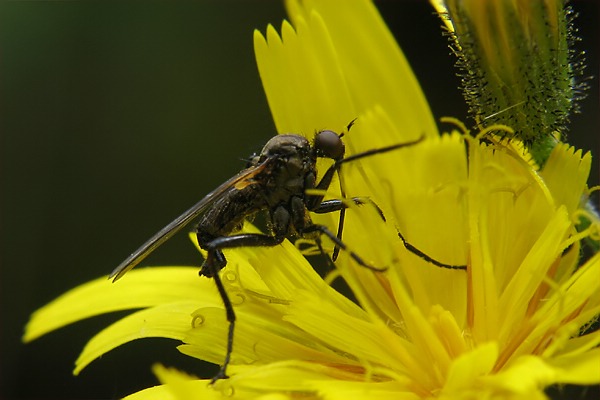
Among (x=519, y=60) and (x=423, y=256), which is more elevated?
(x=519, y=60)

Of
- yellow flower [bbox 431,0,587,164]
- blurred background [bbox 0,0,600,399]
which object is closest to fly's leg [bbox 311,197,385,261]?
yellow flower [bbox 431,0,587,164]

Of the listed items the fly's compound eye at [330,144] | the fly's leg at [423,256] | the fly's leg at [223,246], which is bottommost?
the fly's leg at [423,256]

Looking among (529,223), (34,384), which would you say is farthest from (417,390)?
(34,384)

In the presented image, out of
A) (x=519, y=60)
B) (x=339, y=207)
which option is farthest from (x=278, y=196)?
(x=519, y=60)

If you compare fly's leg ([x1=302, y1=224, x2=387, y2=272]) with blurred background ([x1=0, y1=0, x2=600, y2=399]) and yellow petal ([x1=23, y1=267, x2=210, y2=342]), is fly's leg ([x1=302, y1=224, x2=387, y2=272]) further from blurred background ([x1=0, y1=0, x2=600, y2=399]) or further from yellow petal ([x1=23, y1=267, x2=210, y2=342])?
blurred background ([x1=0, y1=0, x2=600, y2=399])

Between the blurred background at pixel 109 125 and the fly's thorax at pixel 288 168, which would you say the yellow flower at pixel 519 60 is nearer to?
the fly's thorax at pixel 288 168

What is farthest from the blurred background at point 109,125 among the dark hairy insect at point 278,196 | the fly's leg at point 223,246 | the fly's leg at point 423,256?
the fly's leg at point 423,256

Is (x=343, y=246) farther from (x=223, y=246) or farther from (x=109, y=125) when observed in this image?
(x=109, y=125)
